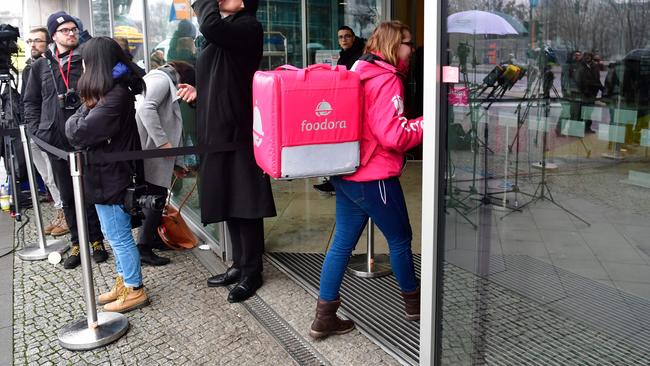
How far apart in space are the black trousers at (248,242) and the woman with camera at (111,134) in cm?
67

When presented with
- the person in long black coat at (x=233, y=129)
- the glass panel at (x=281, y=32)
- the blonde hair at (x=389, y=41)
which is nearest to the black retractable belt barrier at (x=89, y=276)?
the person in long black coat at (x=233, y=129)

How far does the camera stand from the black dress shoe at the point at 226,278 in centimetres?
424

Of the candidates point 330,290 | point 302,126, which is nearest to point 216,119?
point 302,126

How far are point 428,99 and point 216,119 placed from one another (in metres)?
1.78

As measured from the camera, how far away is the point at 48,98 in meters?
4.98

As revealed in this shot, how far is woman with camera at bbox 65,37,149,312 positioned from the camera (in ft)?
11.7

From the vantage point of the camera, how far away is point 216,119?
3756 mm

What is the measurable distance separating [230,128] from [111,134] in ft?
2.38

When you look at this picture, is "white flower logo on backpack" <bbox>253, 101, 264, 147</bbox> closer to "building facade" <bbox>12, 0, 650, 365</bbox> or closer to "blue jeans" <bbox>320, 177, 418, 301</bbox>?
"blue jeans" <bbox>320, 177, 418, 301</bbox>

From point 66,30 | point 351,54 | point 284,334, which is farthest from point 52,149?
point 351,54

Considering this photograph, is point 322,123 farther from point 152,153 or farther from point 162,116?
point 162,116

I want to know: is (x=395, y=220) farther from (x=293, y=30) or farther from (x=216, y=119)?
(x=293, y=30)

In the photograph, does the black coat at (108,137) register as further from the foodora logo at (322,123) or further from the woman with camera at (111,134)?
the foodora logo at (322,123)

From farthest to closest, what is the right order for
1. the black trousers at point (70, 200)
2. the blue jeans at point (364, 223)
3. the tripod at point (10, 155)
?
the tripod at point (10, 155)
the black trousers at point (70, 200)
the blue jeans at point (364, 223)
